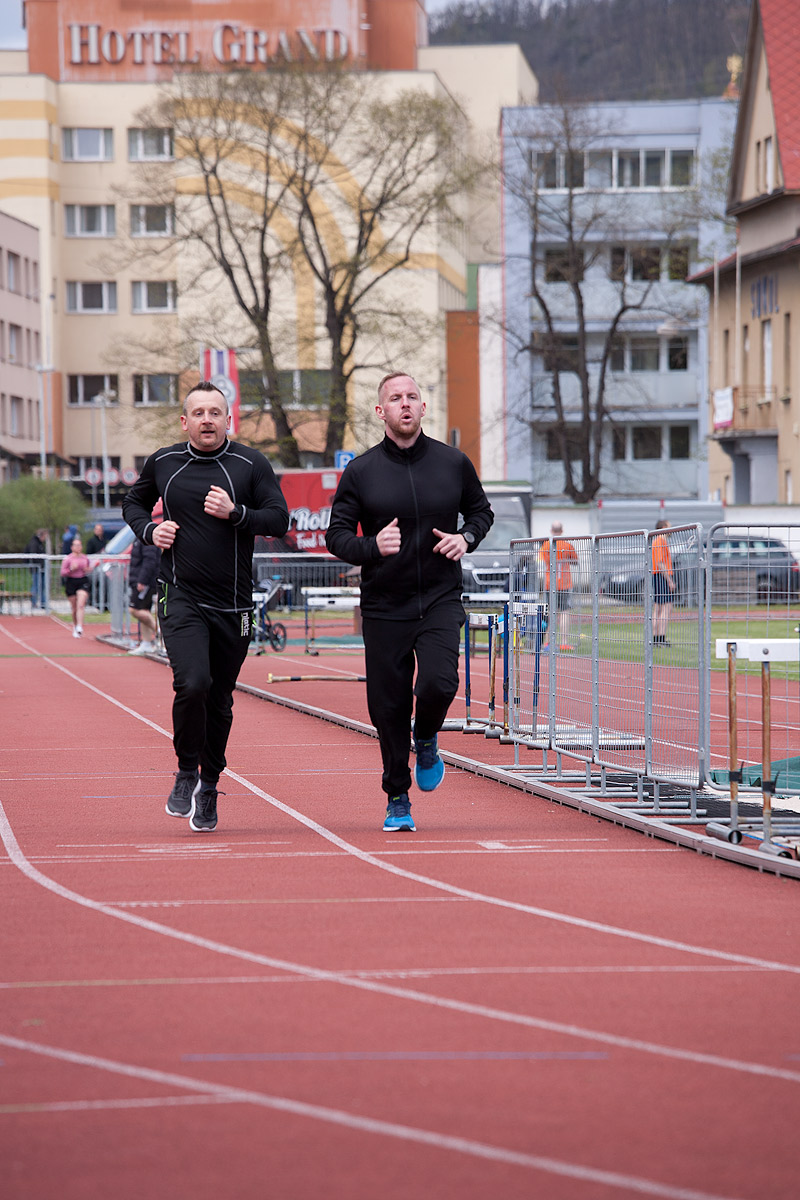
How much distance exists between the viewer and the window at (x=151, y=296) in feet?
300

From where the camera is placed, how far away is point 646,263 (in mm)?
73875

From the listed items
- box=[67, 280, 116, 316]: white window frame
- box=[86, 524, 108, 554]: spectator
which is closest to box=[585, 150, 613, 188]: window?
box=[67, 280, 116, 316]: white window frame

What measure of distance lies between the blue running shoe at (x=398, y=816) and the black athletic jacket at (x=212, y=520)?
126 cm

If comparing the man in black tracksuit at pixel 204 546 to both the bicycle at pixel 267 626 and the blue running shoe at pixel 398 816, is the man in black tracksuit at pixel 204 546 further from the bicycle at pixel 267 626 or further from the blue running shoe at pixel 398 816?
the bicycle at pixel 267 626

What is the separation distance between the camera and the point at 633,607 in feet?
34.9

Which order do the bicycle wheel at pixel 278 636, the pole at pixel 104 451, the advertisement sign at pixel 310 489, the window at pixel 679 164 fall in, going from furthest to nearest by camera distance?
the pole at pixel 104 451
the window at pixel 679 164
the advertisement sign at pixel 310 489
the bicycle wheel at pixel 278 636

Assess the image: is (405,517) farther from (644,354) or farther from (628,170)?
(644,354)

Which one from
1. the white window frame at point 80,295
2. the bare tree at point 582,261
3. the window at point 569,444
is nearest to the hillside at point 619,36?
the white window frame at point 80,295

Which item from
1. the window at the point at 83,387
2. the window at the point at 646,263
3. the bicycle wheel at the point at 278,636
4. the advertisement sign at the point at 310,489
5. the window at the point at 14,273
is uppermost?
the window at the point at 14,273

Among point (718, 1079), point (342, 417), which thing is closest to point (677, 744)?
point (718, 1079)

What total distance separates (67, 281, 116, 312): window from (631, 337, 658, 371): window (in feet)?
83.9

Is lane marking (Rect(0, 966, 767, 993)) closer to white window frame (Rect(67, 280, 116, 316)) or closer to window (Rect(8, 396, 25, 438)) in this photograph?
window (Rect(8, 396, 25, 438))

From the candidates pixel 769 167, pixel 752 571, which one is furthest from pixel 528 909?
pixel 769 167

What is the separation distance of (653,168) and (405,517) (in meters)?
71.7
